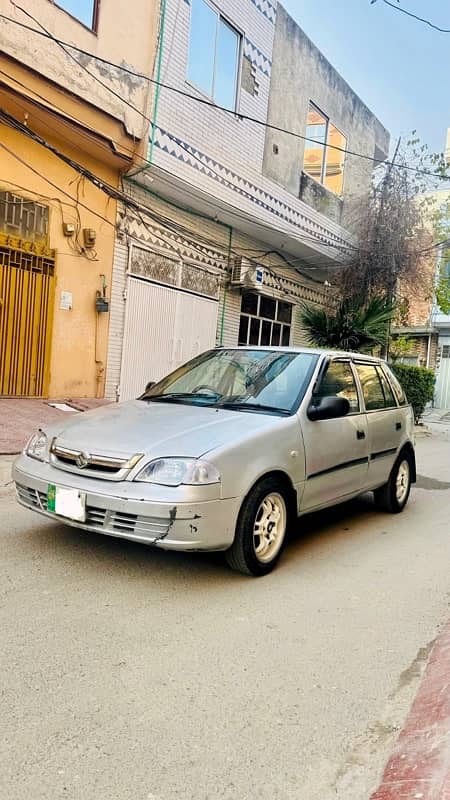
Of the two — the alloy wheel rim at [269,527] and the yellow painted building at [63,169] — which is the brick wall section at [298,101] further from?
the alloy wheel rim at [269,527]

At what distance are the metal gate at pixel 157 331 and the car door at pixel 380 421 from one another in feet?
19.6

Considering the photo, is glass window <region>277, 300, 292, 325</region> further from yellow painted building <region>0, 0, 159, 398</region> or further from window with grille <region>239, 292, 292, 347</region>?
yellow painted building <region>0, 0, 159, 398</region>

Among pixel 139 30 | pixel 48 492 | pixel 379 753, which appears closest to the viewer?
pixel 379 753

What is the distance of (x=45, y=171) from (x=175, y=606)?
25.7 ft

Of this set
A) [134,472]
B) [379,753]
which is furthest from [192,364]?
[379,753]

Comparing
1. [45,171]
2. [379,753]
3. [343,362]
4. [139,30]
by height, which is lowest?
[379,753]

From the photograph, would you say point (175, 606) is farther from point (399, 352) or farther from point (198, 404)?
point (399, 352)

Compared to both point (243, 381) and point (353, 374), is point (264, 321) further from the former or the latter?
point (243, 381)

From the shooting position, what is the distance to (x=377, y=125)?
1988 centimetres

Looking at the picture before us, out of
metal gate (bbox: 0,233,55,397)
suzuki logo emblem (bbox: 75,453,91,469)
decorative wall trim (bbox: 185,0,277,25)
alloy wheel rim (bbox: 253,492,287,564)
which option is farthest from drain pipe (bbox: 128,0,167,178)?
alloy wheel rim (bbox: 253,492,287,564)

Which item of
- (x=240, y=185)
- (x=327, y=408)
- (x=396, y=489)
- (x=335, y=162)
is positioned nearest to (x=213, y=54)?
(x=240, y=185)

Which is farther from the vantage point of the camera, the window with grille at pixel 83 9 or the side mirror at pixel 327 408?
the window with grille at pixel 83 9

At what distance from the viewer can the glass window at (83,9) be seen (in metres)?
8.92

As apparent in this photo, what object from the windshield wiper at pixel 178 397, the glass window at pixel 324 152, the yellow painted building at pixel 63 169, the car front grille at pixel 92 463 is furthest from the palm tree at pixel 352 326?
the car front grille at pixel 92 463
